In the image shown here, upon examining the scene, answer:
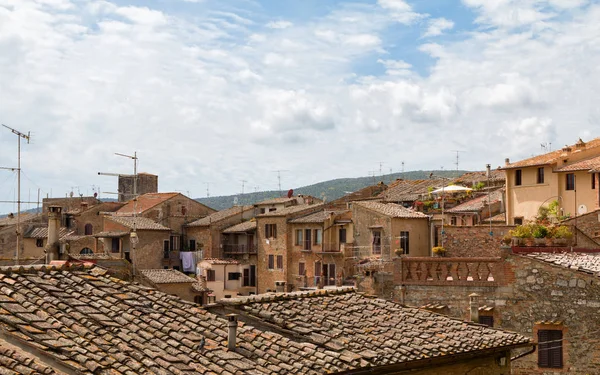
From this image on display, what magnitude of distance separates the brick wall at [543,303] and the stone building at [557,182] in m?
17.4

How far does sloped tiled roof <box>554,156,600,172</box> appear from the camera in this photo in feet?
121

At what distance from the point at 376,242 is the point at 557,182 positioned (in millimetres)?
13277

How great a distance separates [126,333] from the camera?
1034 cm

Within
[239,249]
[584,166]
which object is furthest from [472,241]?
[239,249]

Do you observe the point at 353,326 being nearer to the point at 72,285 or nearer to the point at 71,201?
the point at 72,285

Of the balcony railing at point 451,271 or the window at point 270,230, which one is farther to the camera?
the window at point 270,230

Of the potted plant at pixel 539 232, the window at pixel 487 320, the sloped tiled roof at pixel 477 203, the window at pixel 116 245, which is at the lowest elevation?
the window at pixel 487 320

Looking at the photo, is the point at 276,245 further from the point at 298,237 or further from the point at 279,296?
the point at 279,296

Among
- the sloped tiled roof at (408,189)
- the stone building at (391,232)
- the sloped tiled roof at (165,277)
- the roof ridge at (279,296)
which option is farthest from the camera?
the sloped tiled roof at (408,189)

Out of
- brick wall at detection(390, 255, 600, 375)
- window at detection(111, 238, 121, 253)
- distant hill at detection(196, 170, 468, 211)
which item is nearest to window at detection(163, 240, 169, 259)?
window at detection(111, 238, 121, 253)

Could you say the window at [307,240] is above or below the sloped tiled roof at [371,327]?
above

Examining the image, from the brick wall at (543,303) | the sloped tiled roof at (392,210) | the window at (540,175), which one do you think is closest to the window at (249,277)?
the sloped tiled roof at (392,210)

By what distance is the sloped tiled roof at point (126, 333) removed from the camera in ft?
30.3

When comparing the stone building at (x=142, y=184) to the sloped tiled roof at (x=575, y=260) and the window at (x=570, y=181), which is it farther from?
the sloped tiled roof at (x=575, y=260)
